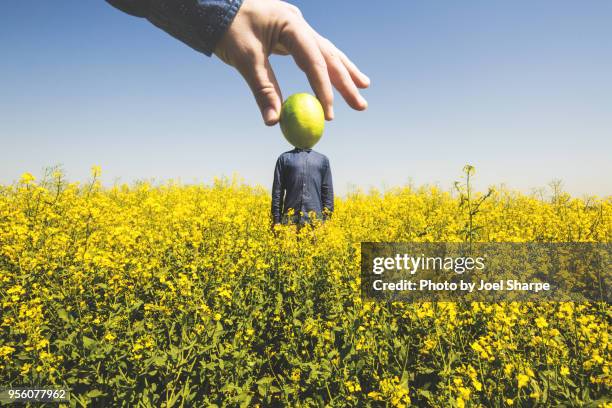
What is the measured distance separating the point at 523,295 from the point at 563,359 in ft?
2.54

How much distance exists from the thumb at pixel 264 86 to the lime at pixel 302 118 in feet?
1.22

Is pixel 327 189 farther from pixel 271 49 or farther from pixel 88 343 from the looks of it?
pixel 88 343

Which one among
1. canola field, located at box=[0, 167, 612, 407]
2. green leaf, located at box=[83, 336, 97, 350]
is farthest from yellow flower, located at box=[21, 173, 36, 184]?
green leaf, located at box=[83, 336, 97, 350]

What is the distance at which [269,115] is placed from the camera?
1.87 metres

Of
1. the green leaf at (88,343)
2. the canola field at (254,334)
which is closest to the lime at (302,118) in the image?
the canola field at (254,334)

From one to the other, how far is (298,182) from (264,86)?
11.1ft

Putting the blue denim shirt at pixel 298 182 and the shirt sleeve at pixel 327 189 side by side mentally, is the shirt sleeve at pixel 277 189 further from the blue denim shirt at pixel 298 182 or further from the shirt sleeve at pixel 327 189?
the shirt sleeve at pixel 327 189

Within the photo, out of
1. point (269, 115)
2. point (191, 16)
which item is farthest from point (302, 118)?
point (191, 16)

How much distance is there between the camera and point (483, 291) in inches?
106

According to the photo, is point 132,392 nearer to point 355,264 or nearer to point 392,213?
point 355,264

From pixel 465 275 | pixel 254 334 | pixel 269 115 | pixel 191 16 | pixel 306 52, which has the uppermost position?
pixel 191 16

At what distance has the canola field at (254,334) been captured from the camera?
212cm

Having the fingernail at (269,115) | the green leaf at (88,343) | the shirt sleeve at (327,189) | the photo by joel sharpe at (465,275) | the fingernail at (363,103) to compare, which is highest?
the shirt sleeve at (327,189)

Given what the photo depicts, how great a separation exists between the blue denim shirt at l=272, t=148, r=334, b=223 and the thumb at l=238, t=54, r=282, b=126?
3.29 meters
